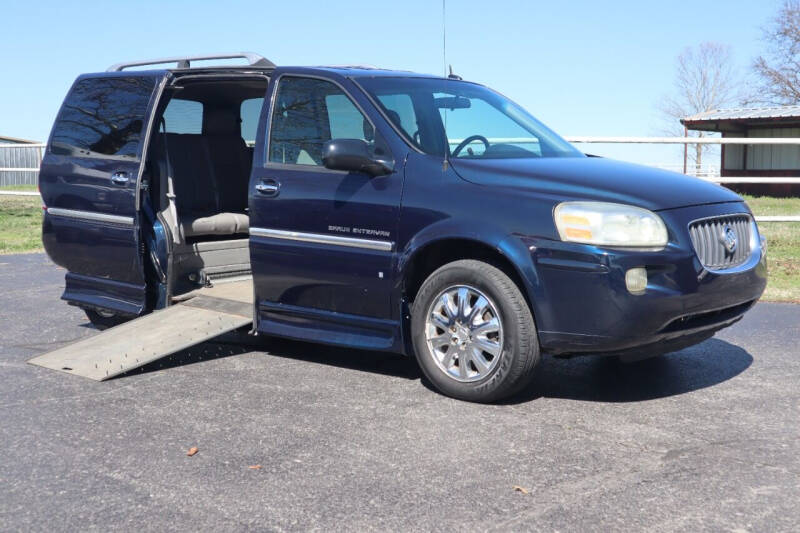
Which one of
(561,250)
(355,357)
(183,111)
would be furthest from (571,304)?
(183,111)

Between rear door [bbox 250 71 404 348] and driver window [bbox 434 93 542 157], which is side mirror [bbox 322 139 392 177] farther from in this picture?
driver window [bbox 434 93 542 157]

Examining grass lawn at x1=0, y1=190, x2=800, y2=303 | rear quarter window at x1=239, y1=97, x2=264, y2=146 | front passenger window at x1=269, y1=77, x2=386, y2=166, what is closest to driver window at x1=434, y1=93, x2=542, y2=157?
front passenger window at x1=269, y1=77, x2=386, y2=166

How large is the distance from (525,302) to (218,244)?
3.40m

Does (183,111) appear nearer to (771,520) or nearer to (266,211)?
(266,211)

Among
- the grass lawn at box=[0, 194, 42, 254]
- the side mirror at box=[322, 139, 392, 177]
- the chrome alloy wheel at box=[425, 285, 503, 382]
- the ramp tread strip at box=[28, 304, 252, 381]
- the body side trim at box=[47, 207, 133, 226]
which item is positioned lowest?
the grass lawn at box=[0, 194, 42, 254]

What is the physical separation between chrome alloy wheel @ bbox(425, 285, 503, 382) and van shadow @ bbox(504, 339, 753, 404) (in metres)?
0.31

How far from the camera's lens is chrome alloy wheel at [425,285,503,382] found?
5.13 meters

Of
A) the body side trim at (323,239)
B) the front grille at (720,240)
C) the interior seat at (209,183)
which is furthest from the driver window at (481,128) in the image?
the interior seat at (209,183)

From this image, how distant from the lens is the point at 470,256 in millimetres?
5359

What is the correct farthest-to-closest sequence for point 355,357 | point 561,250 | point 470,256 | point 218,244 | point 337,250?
point 218,244
point 355,357
point 337,250
point 470,256
point 561,250

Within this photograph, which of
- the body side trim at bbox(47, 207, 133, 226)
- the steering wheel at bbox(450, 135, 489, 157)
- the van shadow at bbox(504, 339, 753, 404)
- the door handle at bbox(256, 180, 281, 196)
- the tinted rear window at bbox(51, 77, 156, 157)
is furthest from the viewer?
the tinted rear window at bbox(51, 77, 156, 157)

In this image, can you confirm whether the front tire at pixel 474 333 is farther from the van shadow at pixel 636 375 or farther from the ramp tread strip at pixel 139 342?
the ramp tread strip at pixel 139 342

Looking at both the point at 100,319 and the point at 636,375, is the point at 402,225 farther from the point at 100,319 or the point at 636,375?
the point at 100,319

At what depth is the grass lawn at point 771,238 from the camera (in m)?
9.55
